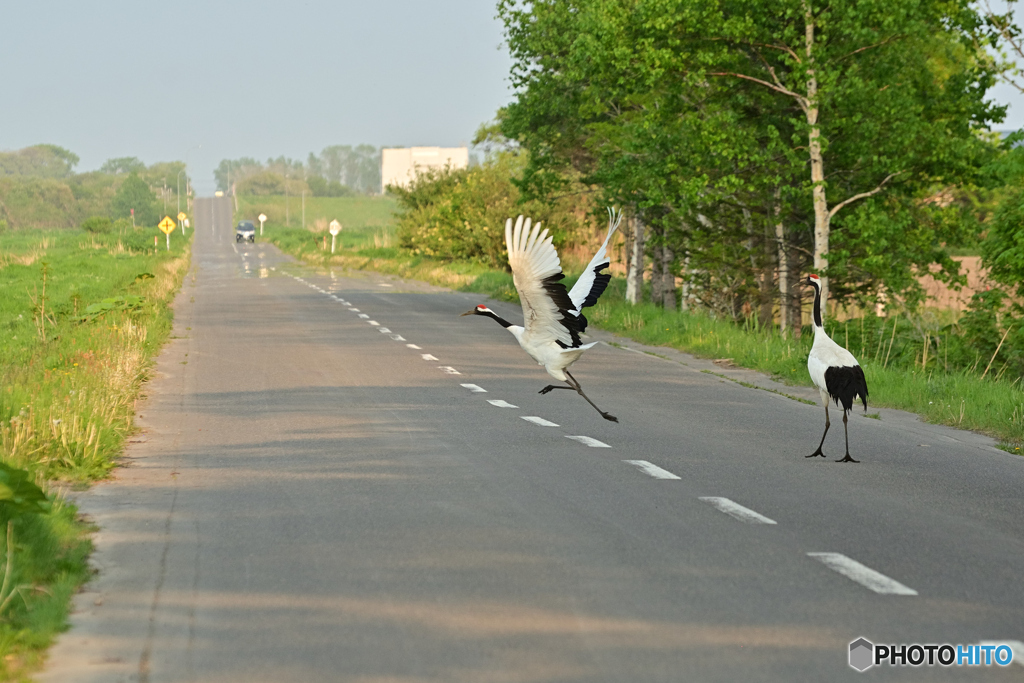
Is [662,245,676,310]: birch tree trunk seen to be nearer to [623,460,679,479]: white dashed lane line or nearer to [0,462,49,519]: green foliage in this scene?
[623,460,679,479]: white dashed lane line

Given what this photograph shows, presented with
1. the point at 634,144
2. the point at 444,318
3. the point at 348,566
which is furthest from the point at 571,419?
the point at 444,318

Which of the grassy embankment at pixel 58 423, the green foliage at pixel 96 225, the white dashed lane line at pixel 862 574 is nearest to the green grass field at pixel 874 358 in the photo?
the white dashed lane line at pixel 862 574

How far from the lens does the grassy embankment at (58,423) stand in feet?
18.9

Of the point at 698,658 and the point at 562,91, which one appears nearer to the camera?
the point at 698,658

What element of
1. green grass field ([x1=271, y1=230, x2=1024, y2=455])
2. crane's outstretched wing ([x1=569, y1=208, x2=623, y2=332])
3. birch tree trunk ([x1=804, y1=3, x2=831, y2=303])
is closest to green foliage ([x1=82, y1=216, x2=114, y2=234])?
green grass field ([x1=271, y1=230, x2=1024, y2=455])

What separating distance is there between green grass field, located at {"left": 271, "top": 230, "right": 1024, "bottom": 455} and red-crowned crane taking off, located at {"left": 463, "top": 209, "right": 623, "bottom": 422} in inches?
167

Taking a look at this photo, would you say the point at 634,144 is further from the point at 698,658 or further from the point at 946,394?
the point at 698,658

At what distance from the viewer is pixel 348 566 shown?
670cm

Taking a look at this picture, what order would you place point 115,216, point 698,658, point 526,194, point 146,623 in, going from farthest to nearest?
Answer: point 115,216 < point 526,194 < point 146,623 < point 698,658

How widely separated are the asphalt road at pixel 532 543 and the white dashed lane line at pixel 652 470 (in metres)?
0.05

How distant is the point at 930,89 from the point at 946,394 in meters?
10.8

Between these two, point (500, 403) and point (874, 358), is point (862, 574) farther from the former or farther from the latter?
point (874, 358)

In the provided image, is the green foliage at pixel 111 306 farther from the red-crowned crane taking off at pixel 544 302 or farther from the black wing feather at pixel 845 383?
the black wing feather at pixel 845 383

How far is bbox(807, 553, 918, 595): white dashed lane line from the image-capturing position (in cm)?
615
